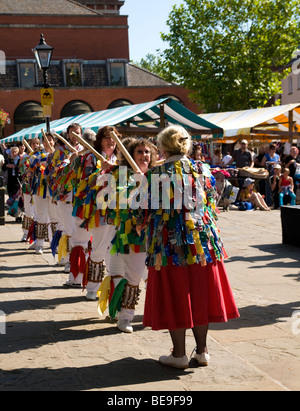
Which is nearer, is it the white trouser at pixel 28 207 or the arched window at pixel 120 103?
the white trouser at pixel 28 207

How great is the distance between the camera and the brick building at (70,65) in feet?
155

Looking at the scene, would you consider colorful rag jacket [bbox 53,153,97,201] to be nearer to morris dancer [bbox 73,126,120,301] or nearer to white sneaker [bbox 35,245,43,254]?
morris dancer [bbox 73,126,120,301]

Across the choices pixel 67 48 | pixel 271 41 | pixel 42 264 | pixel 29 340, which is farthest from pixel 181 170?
pixel 67 48

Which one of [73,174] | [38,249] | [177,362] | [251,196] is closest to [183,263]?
[177,362]

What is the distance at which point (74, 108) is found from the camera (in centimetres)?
4728

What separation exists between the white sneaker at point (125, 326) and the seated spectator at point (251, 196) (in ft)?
40.2

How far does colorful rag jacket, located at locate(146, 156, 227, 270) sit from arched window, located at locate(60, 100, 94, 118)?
139 feet

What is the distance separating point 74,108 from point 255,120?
2641cm

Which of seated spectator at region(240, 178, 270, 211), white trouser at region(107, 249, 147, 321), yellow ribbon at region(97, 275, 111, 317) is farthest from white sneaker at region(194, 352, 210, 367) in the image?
seated spectator at region(240, 178, 270, 211)

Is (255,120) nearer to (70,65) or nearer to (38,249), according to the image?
(38,249)

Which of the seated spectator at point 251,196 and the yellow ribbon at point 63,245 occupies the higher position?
the seated spectator at point 251,196

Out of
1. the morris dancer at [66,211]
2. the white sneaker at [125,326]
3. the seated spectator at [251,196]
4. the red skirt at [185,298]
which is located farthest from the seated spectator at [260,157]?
the red skirt at [185,298]

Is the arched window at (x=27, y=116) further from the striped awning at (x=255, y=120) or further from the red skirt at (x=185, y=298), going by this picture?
the red skirt at (x=185, y=298)

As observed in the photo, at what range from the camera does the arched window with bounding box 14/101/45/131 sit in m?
46.4
